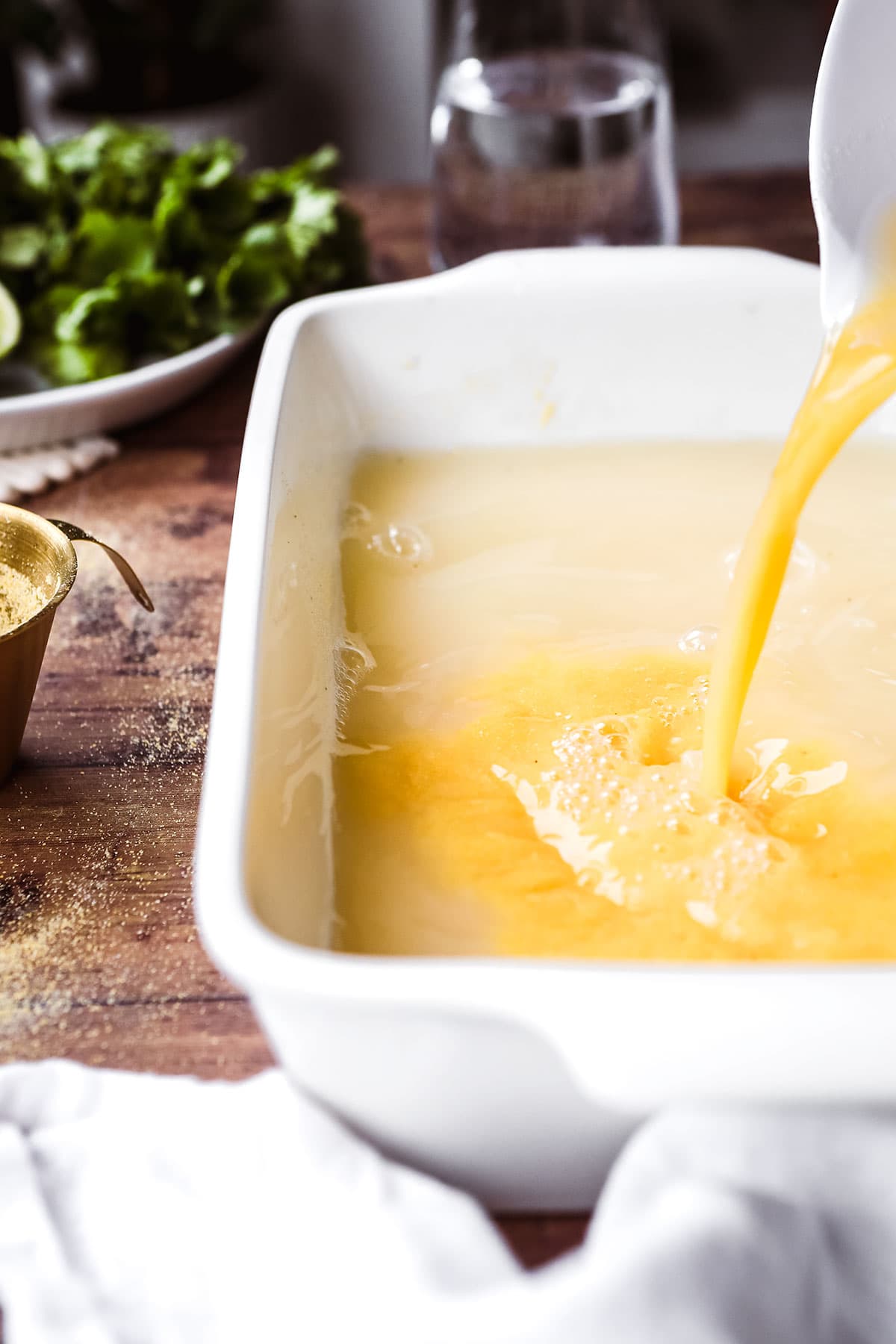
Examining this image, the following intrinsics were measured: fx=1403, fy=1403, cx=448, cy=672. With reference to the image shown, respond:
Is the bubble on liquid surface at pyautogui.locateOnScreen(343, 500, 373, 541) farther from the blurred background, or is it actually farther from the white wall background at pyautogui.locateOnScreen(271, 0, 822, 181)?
the white wall background at pyautogui.locateOnScreen(271, 0, 822, 181)

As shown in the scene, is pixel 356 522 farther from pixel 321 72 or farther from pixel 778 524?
pixel 321 72

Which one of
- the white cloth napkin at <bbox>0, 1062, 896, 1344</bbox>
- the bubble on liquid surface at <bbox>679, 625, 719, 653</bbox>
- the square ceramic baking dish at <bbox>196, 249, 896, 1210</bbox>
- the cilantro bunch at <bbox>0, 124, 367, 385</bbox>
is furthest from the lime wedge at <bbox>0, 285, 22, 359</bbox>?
the white cloth napkin at <bbox>0, 1062, 896, 1344</bbox>

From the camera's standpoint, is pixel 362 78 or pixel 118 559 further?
pixel 362 78

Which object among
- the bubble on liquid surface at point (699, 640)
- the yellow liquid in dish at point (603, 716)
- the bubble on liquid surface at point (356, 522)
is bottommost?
the bubble on liquid surface at point (699, 640)

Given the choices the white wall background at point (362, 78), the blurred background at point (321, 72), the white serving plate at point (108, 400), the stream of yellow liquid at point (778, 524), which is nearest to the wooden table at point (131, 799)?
the white serving plate at point (108, 400)

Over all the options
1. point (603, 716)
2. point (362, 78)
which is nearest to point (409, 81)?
point (362, 78)

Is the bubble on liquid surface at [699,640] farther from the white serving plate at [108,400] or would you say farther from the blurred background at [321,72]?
the blurred background at [321,72]

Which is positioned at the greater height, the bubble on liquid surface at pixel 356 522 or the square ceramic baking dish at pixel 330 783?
the square ceramic baking dish at pixel 330 783
